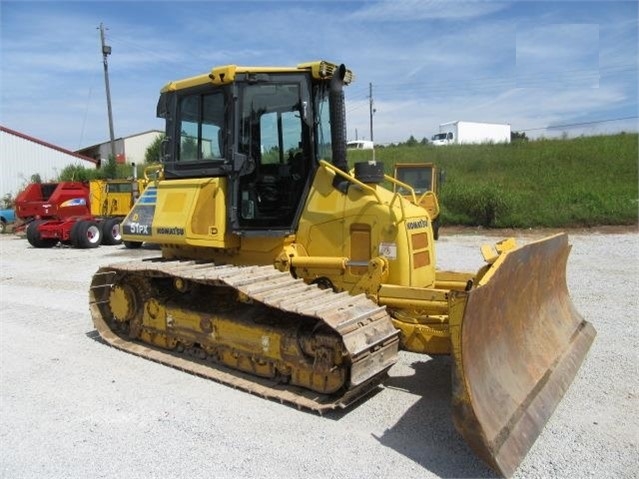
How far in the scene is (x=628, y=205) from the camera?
16875 millimetres

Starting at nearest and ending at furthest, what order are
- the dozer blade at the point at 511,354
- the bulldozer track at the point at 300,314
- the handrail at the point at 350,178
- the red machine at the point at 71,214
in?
the dozer blade at the point at 511,354
the bulldozer track at the point at 300,314
the handrail at the point at 350,178
the red machine at the point at 71,214

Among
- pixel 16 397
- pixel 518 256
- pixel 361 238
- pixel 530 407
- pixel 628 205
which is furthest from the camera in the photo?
pixel 628 205

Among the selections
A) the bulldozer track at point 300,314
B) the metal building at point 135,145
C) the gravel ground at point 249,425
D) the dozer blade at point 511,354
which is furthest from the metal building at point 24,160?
the dozer blade at point 511,354

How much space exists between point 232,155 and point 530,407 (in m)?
3.28

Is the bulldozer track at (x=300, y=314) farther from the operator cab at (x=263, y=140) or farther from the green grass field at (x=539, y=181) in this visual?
the green grass field at (x=539, y=181)

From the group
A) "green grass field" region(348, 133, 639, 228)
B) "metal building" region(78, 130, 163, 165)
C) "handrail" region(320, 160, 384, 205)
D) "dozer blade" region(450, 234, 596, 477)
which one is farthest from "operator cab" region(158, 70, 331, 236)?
"metal building" region(78, 130, 163, 165)

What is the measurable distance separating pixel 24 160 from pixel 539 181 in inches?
1023

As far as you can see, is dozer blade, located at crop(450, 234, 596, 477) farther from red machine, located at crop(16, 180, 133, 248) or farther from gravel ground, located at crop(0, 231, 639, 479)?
red machine, located at crop(16, 180, 133, 248)

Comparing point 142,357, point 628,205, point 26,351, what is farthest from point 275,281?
point 628,205

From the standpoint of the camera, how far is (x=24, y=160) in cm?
2995

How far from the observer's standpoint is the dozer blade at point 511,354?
3324 mm

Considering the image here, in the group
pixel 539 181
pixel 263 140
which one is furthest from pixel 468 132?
pixel 263 140

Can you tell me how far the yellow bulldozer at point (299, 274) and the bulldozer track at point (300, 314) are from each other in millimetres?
18

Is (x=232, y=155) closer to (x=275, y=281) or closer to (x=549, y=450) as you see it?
(x=275, y=281)
